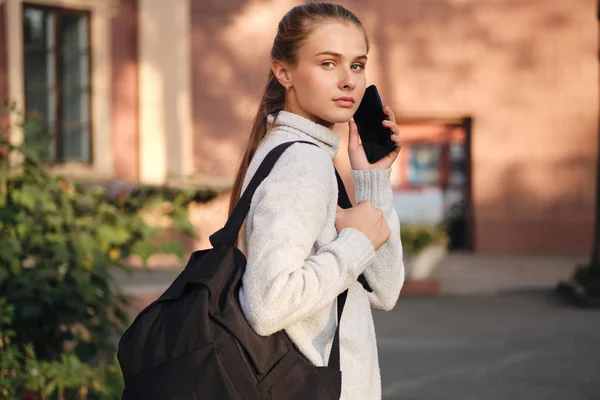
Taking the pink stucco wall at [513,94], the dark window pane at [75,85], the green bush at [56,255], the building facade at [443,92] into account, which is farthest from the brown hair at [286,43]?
the pink stucco wall at [513,94]

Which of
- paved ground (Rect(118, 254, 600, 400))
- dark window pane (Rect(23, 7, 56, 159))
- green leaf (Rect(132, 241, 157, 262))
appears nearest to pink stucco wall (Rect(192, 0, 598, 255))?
paved ground (Rect(118, 254, 600, 400))

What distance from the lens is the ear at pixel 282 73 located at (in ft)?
6.85

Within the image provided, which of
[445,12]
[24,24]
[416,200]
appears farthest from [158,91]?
[416,200]

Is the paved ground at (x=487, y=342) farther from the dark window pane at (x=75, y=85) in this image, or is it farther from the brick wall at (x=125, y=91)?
the dark window pane at (x=75, y=85)

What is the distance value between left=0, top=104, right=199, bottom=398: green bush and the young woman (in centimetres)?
237

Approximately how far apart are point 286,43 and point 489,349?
247 inches

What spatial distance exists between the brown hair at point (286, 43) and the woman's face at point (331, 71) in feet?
0.06

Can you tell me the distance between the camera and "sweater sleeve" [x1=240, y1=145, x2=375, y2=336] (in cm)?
181

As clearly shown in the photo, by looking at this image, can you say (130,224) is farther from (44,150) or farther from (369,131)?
(369,131)

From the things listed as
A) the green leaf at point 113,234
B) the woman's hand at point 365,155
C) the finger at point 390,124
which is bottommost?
the green leaf at point 113,234

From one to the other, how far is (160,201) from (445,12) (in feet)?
43.7

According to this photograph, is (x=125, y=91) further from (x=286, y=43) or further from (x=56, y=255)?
(x=286, y=43)

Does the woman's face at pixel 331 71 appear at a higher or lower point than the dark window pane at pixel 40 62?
lower

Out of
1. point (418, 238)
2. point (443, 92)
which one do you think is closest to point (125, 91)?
point (418, 238)
